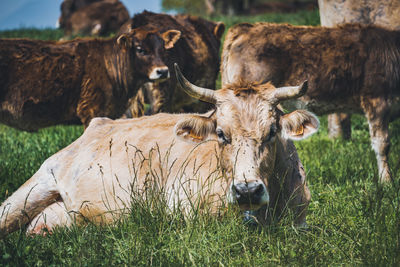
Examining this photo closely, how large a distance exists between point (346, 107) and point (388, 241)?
402 cm

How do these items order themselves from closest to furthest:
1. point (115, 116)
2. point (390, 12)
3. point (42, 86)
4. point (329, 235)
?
point (329, 235), point (42, 86), point (115, 116), point (390, 12)

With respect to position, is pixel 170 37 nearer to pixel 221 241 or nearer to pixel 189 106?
pixel 189 106

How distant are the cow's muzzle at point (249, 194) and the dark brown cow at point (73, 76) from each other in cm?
416

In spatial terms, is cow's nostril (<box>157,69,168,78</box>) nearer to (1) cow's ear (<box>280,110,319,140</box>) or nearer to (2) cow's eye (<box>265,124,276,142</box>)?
(1) cow's ear (<box>280,110,319,140</box>)

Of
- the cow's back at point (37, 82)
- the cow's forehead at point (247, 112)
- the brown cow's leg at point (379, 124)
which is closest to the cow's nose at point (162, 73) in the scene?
the cow's back at point (37, 82)

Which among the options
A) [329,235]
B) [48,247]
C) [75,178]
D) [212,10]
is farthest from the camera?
[212,10]

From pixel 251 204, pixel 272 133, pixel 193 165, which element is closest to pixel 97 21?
→ pixel 193 165

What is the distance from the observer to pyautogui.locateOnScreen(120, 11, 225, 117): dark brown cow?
8453 millimetres

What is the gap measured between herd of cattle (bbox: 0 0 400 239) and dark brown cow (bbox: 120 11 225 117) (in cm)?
2

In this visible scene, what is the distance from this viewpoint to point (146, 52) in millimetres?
7711

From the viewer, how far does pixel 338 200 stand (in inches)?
186

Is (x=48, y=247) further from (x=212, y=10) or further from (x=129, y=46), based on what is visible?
(x=212, y=10)

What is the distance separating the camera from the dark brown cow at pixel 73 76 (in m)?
6.90

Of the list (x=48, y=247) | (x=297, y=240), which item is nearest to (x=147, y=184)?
(x=48, y=247)
